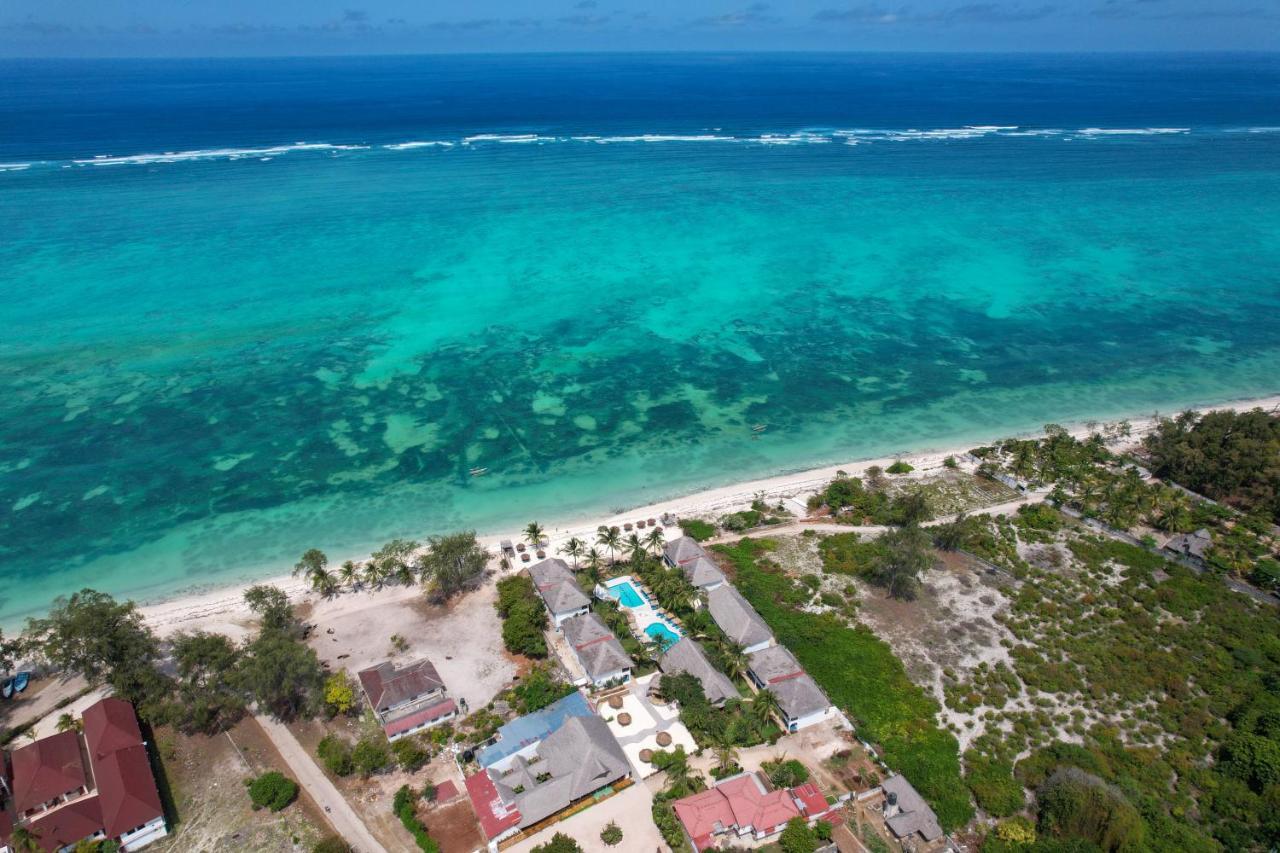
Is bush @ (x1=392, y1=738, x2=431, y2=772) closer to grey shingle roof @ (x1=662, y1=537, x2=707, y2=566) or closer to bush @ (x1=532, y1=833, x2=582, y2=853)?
bush @ (x1=532, y1=833, x2=582, y2=853)

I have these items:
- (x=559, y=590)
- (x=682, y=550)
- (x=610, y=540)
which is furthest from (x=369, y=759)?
(x=682, y=550)

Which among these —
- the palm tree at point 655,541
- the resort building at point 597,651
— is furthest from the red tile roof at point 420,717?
the palm tree at point 655,541

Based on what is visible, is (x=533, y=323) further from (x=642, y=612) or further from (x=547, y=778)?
(x=547, y=778)

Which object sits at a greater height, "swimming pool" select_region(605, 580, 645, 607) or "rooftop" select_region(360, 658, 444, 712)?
"rooftop" select_region(360, 658, 444, 712)

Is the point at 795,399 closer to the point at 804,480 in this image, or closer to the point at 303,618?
the point at 804,480

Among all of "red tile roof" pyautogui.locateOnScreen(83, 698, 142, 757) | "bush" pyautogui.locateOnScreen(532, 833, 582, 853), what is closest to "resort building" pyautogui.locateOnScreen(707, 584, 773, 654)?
"bush" pyautogui.locateOnScreen(532, 833, 582, 853)

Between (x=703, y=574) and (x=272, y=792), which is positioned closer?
(x=272, y=792)

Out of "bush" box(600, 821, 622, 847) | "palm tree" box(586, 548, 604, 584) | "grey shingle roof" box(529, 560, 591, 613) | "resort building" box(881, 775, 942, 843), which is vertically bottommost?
"bush" box(600, 821, 622, 847)
